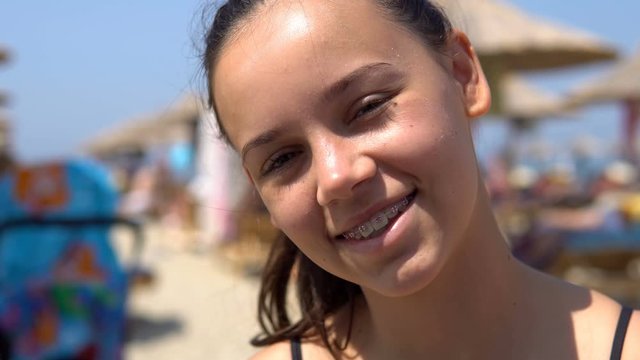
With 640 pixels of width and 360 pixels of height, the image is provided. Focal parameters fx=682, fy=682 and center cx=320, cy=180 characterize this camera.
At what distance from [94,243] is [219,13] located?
2585 mm

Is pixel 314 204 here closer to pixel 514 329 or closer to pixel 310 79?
pixel 310 79

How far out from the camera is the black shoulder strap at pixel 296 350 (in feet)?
4.40

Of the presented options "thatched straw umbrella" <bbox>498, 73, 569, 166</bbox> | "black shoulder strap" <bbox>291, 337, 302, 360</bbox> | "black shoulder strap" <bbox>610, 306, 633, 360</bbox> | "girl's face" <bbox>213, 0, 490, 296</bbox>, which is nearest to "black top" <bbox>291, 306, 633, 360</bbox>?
"black shoulder strap" <bbox>610, 306, 633, 360</bbox>

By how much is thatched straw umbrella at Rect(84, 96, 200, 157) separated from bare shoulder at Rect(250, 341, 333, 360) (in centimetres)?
1063

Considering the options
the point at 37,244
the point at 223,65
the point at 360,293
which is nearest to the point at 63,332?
the point at 37,244

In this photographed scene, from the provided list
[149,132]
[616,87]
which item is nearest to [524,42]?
[616,87]

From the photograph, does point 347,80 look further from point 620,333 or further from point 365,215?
point 620,333

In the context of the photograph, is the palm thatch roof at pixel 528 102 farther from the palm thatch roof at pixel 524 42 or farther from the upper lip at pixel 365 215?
the upper lip at pixel 365 215

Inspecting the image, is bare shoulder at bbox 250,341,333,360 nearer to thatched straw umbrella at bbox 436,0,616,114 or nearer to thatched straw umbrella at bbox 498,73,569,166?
thatched straw umbrella at bbox 436,0,616,114

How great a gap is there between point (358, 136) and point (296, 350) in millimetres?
514

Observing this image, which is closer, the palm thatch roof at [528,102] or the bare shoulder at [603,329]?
the bare shoulder at [603,329]

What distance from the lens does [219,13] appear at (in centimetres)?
125

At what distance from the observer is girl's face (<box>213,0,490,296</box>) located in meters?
1.04

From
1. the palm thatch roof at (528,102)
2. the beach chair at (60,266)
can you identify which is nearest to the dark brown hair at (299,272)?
the beach chair at (60,266)
